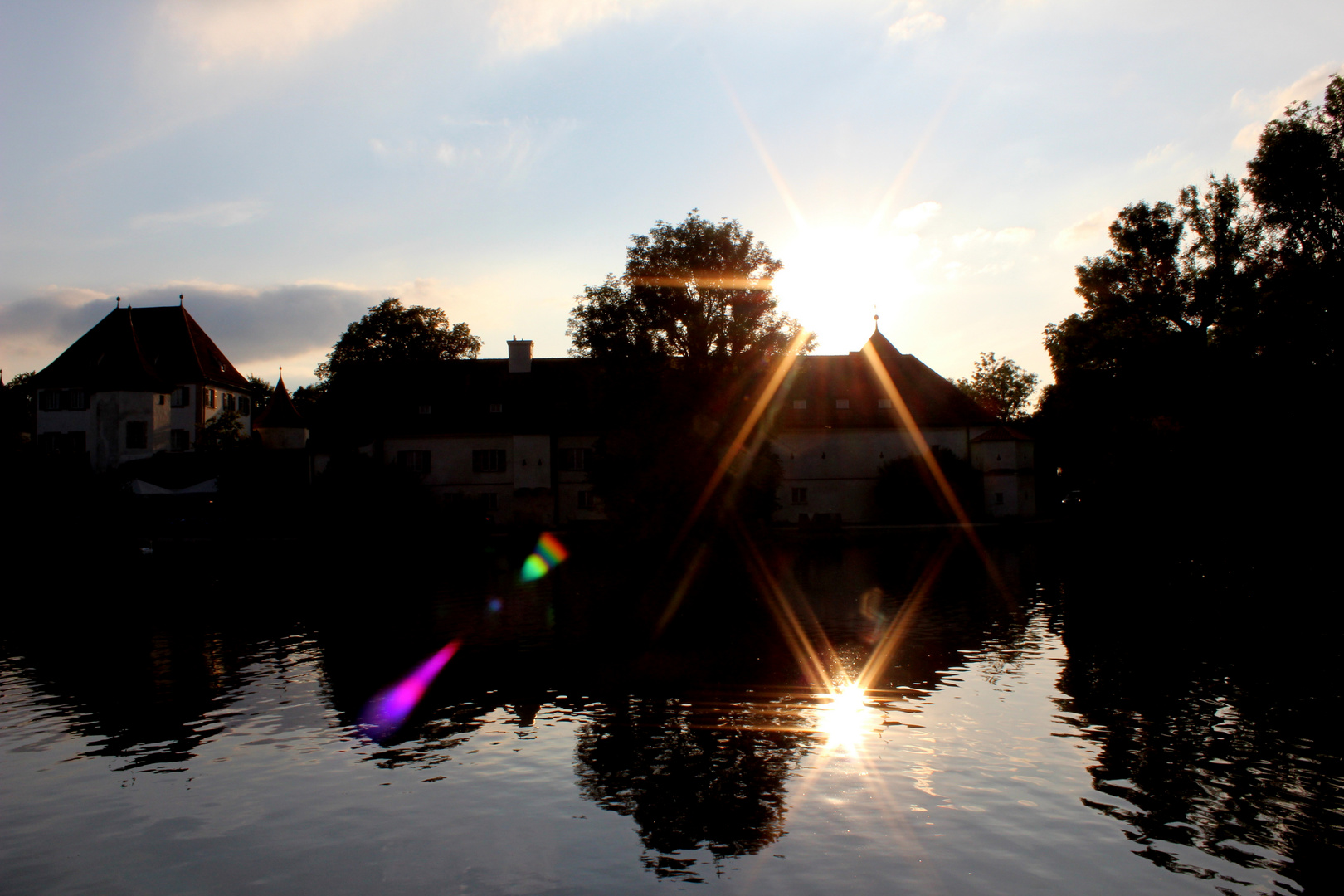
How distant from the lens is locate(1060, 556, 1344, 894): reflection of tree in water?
9570 mm

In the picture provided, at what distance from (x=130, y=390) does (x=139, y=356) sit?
3318 millimetres

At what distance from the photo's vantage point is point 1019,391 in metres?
104

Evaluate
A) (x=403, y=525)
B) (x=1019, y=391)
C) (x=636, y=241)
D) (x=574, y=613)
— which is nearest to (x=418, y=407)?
(x=403, y=525)

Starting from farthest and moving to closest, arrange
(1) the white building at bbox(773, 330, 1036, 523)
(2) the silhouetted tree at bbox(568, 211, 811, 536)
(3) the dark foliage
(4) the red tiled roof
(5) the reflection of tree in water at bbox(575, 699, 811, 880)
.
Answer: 1. (1) the white building at bbox(773, 330, 1036, 523)
2. (4) the red tiled roof
3. (3) the dark foliage
4. (2) the silhouetted tree at bbox(568, 211, 811, 536)
5. (5) the reflection of tree in water at bbox(575, 699, 811, 880)

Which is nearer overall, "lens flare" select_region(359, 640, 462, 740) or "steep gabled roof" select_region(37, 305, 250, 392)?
"lens flare" select_region(359, 640, 462, 740)

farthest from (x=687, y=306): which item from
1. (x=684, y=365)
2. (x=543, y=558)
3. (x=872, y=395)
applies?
(x=872, y=395)

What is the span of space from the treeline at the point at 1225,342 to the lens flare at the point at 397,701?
36895 mm

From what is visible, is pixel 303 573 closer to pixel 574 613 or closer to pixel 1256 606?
pixel 574 613

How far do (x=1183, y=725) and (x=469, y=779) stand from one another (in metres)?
9.88

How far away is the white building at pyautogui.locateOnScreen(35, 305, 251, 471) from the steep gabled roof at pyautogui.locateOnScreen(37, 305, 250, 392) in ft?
0.21

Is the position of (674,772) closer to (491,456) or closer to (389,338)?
(491,456)

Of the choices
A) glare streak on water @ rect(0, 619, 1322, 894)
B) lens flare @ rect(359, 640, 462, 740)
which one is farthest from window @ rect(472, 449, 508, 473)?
glare streak on water @ rect(0, 619, 1322, 894)

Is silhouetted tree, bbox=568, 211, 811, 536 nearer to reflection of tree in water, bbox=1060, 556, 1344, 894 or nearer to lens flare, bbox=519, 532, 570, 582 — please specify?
lens flare, bbox=519, 532, 570, 582

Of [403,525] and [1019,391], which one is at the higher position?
[1019,391]
